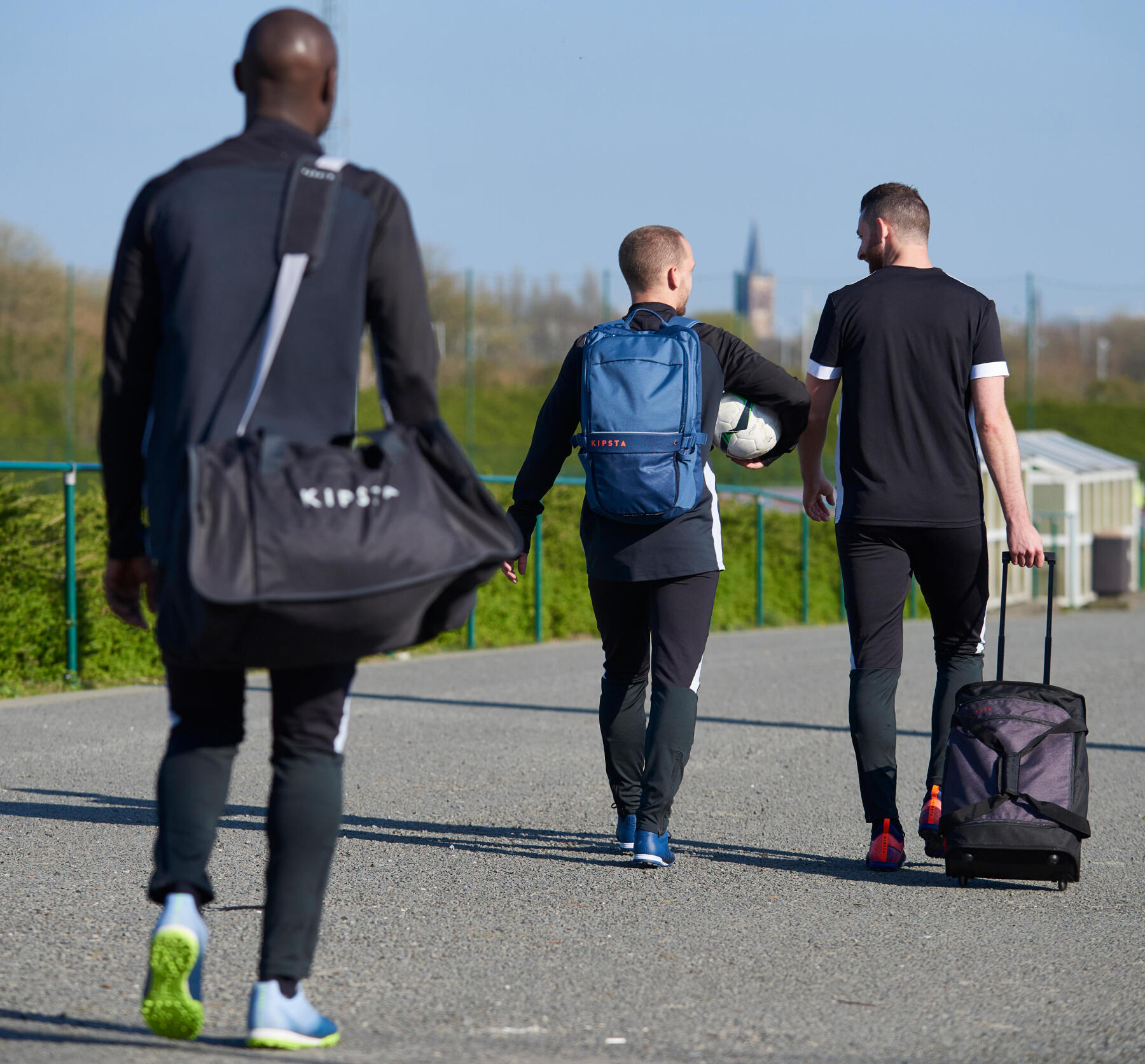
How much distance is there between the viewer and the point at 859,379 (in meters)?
4.39

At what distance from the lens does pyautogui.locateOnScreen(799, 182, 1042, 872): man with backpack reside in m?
4.33

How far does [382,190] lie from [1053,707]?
255 cm

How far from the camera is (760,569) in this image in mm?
16375

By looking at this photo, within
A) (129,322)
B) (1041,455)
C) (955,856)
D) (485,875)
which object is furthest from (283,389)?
(1041,455)

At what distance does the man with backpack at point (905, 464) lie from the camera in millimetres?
4332

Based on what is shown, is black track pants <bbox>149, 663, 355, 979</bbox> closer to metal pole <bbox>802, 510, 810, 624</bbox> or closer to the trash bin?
metal pole <bbox>802, 510, 810, 624</bbox>

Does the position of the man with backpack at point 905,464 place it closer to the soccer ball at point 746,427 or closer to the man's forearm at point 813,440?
the man's forearm at point 813,440

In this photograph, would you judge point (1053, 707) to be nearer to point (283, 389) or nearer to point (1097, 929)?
point (1097, 929)

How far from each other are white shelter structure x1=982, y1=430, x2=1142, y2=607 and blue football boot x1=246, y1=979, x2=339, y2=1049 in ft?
60.0

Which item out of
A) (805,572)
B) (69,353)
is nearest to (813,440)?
(805,572)

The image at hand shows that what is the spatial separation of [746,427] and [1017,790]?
1247 millimetres

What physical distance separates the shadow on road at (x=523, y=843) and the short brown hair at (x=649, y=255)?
1.71 m

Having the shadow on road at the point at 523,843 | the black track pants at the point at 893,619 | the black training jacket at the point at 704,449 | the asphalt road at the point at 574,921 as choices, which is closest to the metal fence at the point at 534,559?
the black track pants at the point at 893,619

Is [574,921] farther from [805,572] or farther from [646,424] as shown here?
[805,572]
